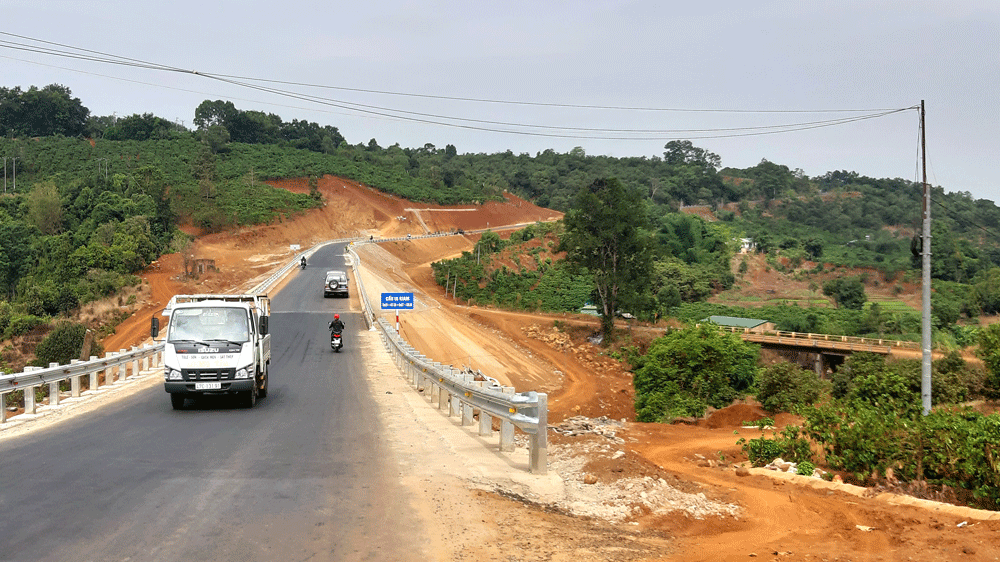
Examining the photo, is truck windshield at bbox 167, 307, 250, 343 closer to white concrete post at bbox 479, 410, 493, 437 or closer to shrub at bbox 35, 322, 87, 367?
white concrete post at bbox 479, 410, 493, 437

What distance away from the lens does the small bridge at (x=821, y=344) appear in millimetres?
58625

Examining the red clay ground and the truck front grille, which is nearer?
the red clay ground

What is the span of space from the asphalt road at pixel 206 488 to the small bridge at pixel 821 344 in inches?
2000

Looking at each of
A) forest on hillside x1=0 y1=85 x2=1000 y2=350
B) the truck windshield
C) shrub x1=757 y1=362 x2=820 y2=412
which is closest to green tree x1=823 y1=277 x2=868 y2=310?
forest on hillside x1=0 y1=85 x2=1000 y2=350

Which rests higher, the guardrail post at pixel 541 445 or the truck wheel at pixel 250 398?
the guardrail post at pixel 541 445

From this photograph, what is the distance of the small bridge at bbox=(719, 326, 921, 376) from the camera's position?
58.6 meters

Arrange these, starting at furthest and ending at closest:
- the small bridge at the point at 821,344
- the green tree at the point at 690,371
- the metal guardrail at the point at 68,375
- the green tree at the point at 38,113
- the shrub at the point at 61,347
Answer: the green tree at the point at 38,113 → the small bridge at the point at 821,344 → the shrub at the point at 61,347 → the green tree at the point at 690,371 → the metal guardrail at the point at 68,375

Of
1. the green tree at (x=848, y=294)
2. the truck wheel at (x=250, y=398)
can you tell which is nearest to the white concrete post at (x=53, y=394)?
the truck wheel at (x=250, y=398)

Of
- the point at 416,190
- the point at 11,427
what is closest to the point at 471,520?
the point at 11,427

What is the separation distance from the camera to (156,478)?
9.25m

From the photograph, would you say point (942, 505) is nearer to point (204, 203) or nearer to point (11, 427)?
point (11, 427)

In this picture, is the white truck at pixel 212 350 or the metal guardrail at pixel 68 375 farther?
the white truck at pixel 212 350

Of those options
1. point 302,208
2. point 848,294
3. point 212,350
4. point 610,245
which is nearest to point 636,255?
point 610,245

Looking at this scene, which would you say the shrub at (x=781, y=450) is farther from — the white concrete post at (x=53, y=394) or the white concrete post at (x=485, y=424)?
the white concrete post at (x=53, y=394)
